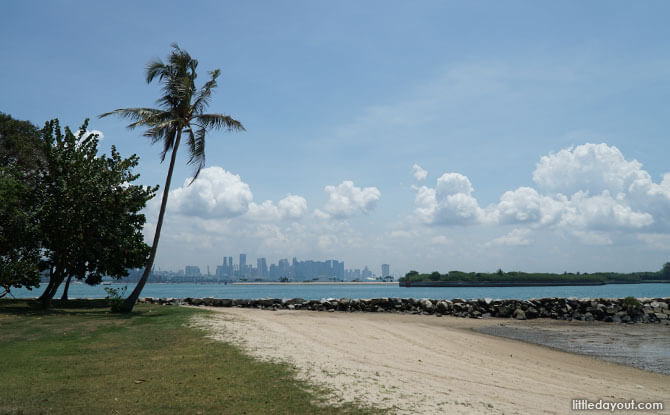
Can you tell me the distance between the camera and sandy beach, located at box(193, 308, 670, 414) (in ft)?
24.5

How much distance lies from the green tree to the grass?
8.79 m

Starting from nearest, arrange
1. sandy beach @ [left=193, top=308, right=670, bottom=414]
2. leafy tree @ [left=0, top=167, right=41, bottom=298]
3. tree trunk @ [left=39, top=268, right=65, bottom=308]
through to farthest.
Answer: sandy beach @ [left=193, top=308, right=670, bottom=414], leafy tree @ [left=0, top=167, right=41, bottom=298], tree trunk @ [left=39, top=268, right=65, bottom=308]

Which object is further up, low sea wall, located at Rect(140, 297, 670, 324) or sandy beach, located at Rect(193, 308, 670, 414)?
sandy beach, located at Rect(193, 308, 670, 414)

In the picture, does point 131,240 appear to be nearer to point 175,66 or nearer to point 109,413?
point 175,66

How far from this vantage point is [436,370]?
1023cm

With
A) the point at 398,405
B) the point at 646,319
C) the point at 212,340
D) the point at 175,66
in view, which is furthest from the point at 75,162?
the point at 646,319

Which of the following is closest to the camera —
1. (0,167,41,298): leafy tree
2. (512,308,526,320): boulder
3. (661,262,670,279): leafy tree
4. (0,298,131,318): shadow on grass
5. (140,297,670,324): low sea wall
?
(0,298,131,318): shadow on grass

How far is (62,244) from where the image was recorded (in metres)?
22.3

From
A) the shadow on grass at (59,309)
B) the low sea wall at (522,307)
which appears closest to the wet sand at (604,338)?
the low sea wall at (522,307)

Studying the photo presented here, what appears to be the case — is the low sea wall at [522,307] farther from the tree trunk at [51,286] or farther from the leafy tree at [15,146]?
the leafy tree at [15,146]

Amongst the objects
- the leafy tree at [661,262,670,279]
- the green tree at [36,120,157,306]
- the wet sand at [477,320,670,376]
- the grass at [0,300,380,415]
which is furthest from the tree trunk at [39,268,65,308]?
the leafy tree at [661,262,670,279]

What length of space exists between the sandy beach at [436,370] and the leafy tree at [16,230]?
11.2 meters

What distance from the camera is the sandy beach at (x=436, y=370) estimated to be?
7461 mm

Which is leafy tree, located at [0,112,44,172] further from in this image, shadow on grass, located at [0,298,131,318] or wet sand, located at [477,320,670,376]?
wet sand, located at [477,320,670,376]
